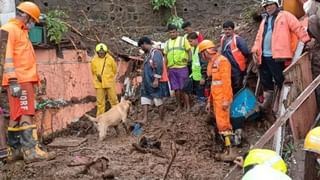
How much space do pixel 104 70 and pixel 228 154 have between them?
362 centimetres

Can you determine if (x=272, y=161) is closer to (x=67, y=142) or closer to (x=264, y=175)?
(x=264, y=175)

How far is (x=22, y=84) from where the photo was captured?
734 centimetres

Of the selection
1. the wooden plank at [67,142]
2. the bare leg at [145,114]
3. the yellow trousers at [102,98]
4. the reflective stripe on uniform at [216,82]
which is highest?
the reflective stripe on uniform at [216,82]

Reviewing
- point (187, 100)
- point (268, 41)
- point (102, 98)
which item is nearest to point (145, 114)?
point (187, 100)

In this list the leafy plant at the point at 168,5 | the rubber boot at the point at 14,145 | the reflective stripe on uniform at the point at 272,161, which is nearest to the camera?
the reflective stripe on uniform at the point at 272,161

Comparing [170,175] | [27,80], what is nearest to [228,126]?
[170,175]

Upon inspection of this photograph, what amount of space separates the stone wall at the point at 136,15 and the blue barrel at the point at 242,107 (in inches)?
173

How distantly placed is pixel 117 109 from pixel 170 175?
2.77 meters

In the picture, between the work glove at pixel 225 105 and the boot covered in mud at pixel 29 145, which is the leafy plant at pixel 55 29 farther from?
the work glove at pixel 225 105

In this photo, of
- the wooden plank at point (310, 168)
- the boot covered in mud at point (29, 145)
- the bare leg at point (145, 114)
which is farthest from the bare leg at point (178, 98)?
the wooden plank at point (310, 168)

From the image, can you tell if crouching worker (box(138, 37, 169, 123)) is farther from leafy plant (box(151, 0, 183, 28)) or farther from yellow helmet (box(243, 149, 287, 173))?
yellow helmet (box(243, 149, 287, 173))

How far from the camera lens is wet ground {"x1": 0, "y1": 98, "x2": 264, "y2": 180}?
23.7ft

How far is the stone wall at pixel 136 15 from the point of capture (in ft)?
43.1

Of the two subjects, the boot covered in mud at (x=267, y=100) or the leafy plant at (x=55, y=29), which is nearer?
the boot covered in mud at (x=267, y=100)
